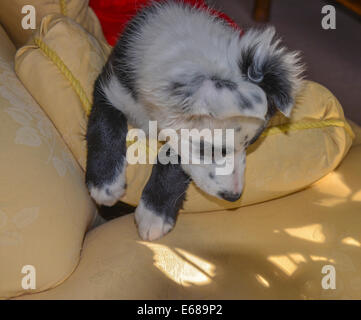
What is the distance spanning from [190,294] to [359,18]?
10.5 ft

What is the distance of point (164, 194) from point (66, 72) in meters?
0.53

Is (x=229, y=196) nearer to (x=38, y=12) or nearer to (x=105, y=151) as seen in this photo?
(x=105, y=151)

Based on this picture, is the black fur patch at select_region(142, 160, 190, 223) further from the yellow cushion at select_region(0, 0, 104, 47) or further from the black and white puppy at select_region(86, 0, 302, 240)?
the yellow cushion at select_region(0, 0, 104, 47)

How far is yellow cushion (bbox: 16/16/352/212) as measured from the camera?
1469 millimetres

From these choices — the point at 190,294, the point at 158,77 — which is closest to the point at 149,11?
the point at 158,77

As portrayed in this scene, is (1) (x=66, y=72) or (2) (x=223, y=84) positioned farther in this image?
(1) (x=66, y=72)

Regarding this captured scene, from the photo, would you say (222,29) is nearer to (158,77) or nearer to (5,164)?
(158,77)

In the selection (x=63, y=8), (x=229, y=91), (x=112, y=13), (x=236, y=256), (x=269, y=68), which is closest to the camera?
(x=229, y=91)

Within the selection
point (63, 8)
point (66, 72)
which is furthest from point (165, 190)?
point (63, 8)

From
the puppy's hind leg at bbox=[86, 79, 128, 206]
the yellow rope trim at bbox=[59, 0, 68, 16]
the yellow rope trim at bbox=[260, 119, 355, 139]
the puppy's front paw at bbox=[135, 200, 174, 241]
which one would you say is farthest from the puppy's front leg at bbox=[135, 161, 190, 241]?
the yellow rope trim at bbox=[59, 0, 68, 16]

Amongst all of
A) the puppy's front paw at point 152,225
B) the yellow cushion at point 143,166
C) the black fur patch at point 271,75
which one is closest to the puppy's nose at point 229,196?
the yellow cushion at point 143,166

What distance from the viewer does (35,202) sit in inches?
48.3

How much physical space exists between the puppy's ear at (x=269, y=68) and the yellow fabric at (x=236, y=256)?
418 mm

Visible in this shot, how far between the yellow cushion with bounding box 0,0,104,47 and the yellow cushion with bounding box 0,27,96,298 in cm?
48
